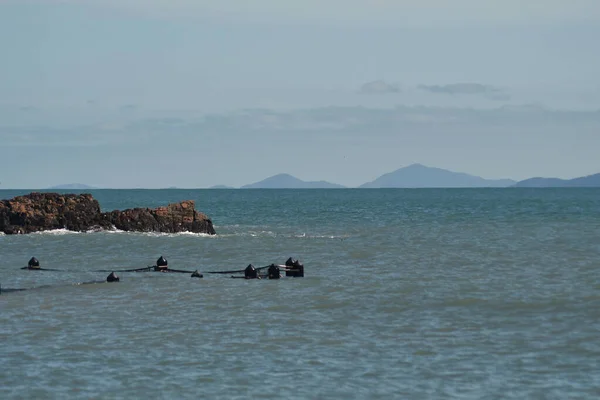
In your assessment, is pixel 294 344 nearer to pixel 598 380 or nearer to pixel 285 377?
pixel 285 377

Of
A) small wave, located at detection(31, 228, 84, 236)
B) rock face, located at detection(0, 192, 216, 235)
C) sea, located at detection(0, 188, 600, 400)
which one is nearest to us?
sea, located at detection(0, 188, 600, 400)

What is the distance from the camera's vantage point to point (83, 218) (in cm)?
8238

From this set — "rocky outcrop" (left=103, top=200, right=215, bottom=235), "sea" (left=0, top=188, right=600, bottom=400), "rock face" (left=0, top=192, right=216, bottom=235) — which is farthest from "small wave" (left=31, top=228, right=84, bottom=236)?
"sea" (left=0, top=188, right=600, bottom=400)

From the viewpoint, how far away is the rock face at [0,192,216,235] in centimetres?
8099

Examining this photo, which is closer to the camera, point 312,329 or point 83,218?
point 312,329

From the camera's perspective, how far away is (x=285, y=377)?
72.7 feet

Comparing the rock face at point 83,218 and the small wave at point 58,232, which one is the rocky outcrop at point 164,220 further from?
the small wave at point 58,232

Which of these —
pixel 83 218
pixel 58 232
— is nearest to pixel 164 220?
pixel 83 218

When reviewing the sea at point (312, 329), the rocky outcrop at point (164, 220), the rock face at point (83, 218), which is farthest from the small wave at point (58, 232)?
the sea at point (312, 329)

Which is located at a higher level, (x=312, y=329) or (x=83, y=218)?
(x=83, y=218)

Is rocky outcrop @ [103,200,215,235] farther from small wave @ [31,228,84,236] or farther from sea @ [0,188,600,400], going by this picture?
sea @ [0,188,600,400]

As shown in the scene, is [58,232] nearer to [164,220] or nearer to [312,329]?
[164,220]

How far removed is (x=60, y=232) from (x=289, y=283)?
4379 cm

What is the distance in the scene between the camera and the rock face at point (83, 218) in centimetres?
8099
